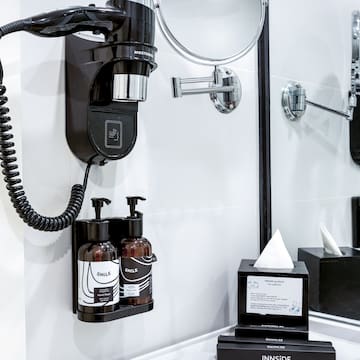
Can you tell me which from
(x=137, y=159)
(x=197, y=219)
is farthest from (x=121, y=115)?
(x=197, y=219)

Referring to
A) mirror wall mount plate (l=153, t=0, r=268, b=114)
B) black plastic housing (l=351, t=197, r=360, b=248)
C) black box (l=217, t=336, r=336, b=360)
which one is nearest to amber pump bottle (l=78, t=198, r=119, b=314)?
black box (l=217, t=336, r=336, b=360)

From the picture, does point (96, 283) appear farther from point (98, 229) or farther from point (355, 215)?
point (355, 215)

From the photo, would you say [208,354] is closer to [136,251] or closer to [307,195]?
[136,251]

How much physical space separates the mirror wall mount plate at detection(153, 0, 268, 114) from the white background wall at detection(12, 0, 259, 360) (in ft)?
0.25

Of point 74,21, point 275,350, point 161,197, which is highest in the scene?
point 74,21

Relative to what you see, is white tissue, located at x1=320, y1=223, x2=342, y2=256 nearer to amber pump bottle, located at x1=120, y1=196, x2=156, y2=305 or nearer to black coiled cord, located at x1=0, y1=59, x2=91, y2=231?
amber pump bottle, located at x1=120, y1=196, x2=156, y2=305

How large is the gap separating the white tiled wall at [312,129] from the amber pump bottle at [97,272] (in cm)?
65

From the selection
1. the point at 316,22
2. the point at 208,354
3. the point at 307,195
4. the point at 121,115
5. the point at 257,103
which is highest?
the point at 316,22

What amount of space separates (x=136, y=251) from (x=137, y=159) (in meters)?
0.22

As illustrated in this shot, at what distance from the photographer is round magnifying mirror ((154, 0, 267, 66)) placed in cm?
102

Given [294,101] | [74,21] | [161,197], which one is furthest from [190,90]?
[294,101]

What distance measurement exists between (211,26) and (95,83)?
331 mm

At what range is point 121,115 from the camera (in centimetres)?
94

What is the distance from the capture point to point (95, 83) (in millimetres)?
885
